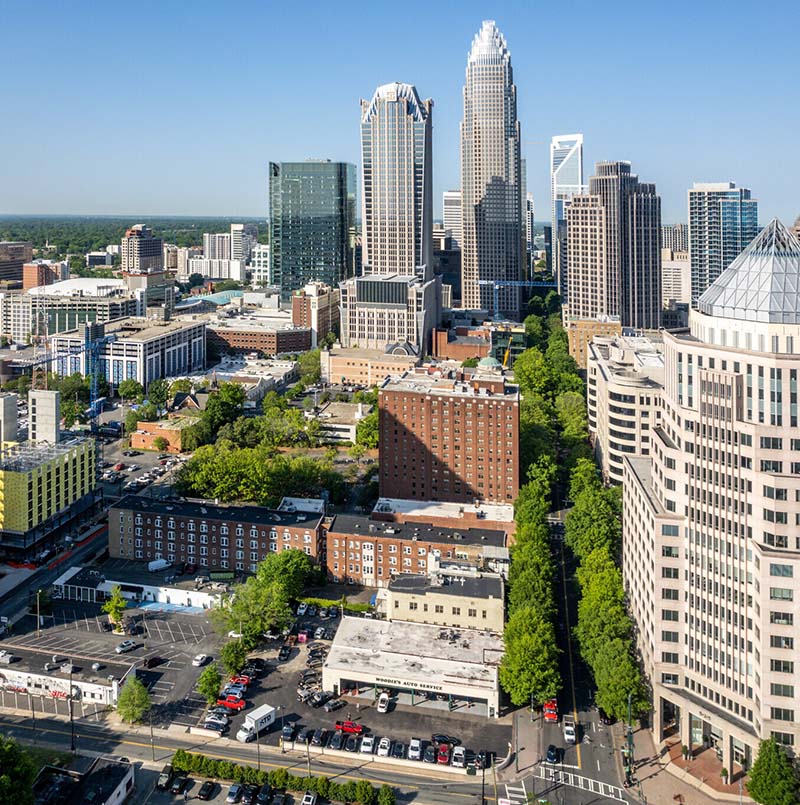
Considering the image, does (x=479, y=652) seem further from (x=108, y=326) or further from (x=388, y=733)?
(x=108, y=326)

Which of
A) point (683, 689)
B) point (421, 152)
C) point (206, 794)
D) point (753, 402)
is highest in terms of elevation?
point (421, 152)

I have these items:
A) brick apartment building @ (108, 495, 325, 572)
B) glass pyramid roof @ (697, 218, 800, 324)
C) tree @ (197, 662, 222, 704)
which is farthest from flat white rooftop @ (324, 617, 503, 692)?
glass pyramid roof @ (697, 218, 800, 324)

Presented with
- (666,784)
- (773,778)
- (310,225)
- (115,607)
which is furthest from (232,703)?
(310,225)

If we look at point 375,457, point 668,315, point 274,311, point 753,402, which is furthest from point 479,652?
point 274,311

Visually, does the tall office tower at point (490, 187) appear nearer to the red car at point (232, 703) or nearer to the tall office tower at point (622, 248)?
the tall office tower at point (622, 248)

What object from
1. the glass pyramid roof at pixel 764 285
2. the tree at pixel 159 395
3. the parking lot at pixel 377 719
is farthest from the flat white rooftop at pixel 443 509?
the tree at pixel 159 395
